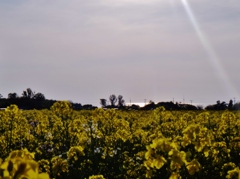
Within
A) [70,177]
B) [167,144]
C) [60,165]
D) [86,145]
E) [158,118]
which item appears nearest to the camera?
[167,144]

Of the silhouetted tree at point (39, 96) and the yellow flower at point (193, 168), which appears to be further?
the silhouetted tree at point (39, 96)

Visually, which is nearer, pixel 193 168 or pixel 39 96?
pixel 193 168

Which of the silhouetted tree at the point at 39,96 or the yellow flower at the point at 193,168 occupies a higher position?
the silhouetted tree at the point at 39,96

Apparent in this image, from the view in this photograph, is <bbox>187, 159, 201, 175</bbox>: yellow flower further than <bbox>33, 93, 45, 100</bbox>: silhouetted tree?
No

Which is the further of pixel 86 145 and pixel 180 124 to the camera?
pixel 180 124

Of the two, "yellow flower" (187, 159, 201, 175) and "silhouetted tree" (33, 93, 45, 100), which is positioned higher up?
"silhouetted tree" (33, 93, 45, 100)

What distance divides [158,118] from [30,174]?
10.1 meters

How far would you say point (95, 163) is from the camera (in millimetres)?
7121

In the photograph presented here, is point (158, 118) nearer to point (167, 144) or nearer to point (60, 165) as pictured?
point (60, 165)

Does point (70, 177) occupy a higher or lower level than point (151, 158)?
lower

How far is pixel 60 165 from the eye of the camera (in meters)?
5.94

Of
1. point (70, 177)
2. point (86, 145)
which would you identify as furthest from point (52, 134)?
point (70, 177)

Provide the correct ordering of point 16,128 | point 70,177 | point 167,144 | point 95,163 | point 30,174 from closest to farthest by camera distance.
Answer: point 30,174, point 167,144, point 70,177, point 95,163, point 16,128

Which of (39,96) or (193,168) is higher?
(39,96)
